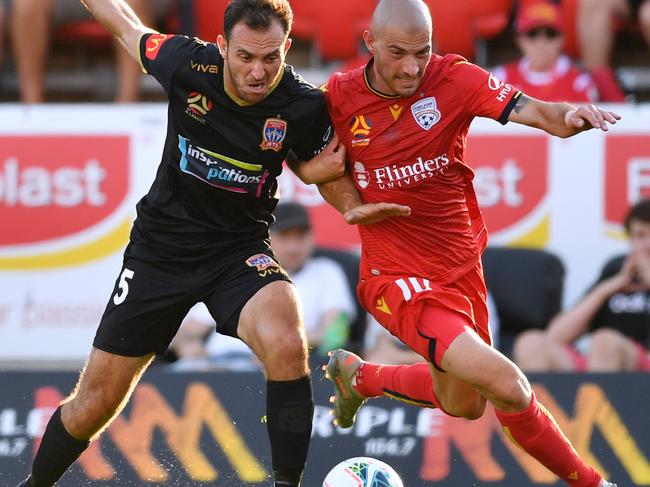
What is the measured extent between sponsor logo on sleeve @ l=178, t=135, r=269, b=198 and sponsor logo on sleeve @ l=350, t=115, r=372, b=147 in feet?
1.43

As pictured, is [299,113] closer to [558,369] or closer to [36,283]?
[558,369]

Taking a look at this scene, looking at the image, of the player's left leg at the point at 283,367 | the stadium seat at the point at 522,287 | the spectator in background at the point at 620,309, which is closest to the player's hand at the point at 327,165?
the player's left leg at the point at 283,367

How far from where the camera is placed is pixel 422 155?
5965 mm

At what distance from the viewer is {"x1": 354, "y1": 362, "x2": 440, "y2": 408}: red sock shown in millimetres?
6516

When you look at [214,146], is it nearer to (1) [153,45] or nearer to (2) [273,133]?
(2) [273,133]

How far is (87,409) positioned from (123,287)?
0.57m

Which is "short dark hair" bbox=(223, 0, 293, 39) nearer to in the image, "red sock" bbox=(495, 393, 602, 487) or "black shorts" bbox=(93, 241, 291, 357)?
"black shorts" bbox=(93, 241, 291, 357)

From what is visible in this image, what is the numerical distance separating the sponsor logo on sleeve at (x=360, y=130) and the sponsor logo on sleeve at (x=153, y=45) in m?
0.92

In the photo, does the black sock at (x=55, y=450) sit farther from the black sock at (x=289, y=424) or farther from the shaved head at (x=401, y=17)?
the shaved head at (x=401, y=17)

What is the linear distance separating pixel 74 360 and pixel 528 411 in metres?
4.15

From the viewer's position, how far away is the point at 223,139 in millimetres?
5875

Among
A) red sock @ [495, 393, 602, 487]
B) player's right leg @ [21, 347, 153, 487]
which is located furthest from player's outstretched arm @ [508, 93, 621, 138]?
player's right leg @ [21, 347, 153, 487]

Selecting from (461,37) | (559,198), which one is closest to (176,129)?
(559,198)

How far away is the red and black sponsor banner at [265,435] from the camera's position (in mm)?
7520
